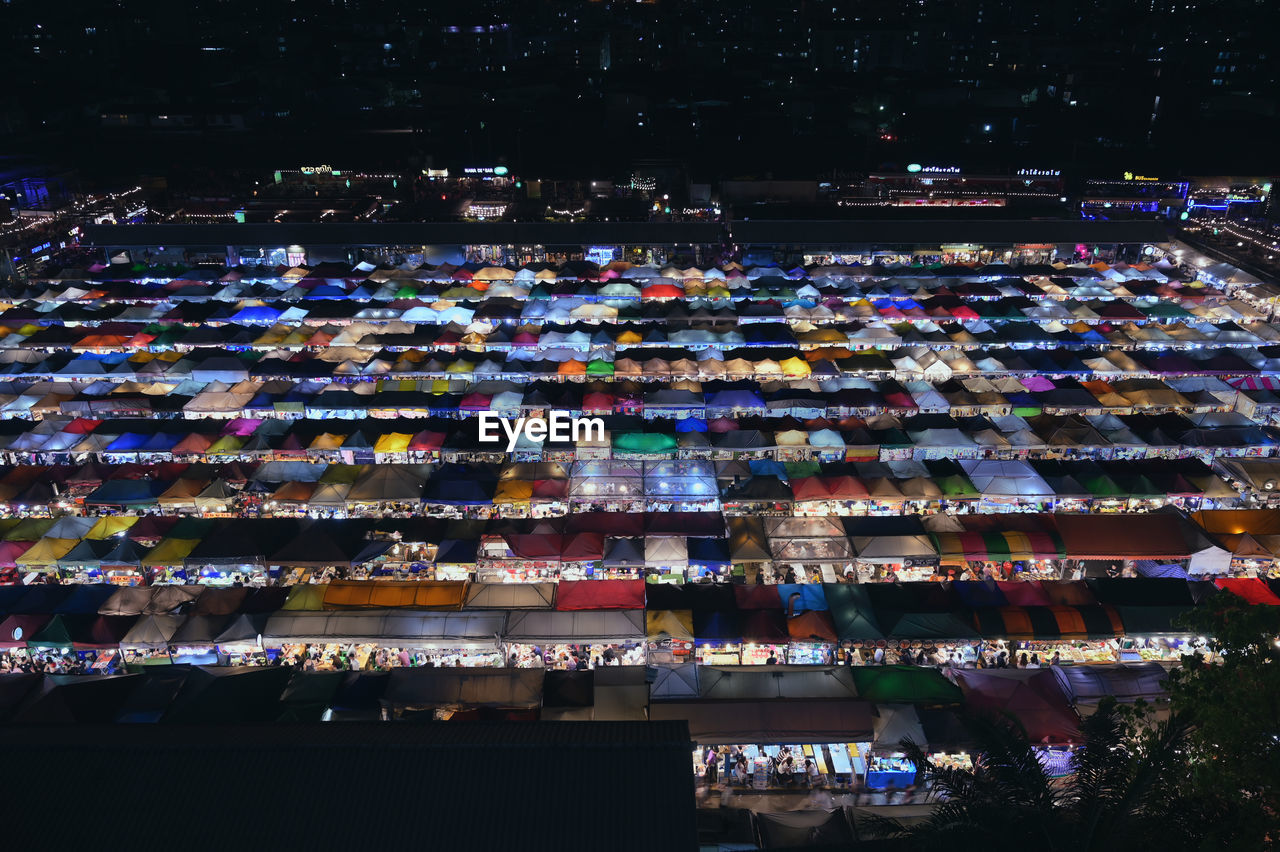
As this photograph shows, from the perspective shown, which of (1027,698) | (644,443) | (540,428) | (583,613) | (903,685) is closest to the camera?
(1027,698)

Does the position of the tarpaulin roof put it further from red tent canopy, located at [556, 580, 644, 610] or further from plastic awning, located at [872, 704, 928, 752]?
plastic awning, located at [872, 704, 928, 752]

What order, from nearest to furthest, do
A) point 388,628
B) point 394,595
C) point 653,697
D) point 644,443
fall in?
point 653,697 < point 388,628 < point 394,595 < point 644,443

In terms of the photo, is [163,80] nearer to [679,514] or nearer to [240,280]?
[240,280]

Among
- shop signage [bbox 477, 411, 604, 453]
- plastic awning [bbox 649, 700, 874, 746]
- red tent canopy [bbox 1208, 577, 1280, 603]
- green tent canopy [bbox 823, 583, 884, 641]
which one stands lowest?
plastic awning [bbox 649, 700, 874, 746]

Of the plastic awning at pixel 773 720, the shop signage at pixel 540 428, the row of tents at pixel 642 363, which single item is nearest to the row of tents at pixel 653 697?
the plastic awning at pixel 773 720

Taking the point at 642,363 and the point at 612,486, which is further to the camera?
the point at 642,363

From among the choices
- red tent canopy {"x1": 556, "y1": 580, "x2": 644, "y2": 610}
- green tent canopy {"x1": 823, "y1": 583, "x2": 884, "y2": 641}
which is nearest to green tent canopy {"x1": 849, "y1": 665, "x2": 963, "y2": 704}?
green tent canopy {"x1": 823, "y1": 583, "x2": 884, "y2": 641}

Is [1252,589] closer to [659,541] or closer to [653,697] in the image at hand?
[659,541]

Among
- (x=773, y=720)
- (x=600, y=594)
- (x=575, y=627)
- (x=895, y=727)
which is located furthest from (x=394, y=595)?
(x=895, y=727)
